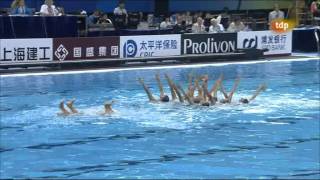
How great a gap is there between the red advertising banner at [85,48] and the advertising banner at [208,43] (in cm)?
244

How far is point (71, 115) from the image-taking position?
1108 cm

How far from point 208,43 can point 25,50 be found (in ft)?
20.2

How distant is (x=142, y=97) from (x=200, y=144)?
4551mm

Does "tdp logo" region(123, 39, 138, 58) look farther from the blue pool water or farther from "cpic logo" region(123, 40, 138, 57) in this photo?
the blue pool water

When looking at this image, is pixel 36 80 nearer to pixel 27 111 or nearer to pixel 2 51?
pixel 2 51

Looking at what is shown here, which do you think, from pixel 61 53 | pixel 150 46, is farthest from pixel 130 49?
pixel 61 53

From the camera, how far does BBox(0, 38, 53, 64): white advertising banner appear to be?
17547mm

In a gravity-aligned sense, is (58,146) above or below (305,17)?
below

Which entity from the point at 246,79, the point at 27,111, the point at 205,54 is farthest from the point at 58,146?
the point at 205,54

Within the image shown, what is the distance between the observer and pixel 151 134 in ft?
31.7

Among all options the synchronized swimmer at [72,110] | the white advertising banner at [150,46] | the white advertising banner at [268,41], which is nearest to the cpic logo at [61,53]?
the white advertising banner at [150,46]

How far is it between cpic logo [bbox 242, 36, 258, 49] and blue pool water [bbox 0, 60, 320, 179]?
21.0 ft

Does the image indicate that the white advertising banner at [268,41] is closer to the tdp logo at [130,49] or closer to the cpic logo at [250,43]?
the cpic logo at [250,43]

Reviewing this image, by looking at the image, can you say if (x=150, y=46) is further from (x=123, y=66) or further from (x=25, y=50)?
(x=25, y=50)
